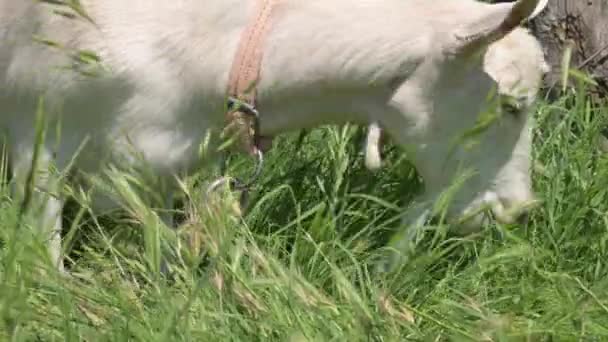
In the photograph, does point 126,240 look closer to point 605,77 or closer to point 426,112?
point 426,112

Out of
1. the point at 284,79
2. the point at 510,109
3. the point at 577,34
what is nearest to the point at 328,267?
the point at 284,79

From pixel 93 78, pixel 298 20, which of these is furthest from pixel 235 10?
pixel 93 78

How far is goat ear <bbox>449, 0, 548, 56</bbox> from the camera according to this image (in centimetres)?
236

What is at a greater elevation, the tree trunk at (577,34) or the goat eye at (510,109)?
the goat eye at (510,109)

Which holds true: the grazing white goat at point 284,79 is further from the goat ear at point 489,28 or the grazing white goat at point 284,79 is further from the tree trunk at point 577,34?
the tree trunk at point 577,34

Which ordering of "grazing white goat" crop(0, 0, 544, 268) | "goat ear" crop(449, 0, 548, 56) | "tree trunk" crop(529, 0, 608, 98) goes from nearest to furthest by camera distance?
"goat ear" crop(449, 0, 548, 56) → "grazing white goat" crop(0, 0, 544, 268) → "tree trunk" crop(529, 0, 608, 98)

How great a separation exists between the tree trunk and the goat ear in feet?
4.16

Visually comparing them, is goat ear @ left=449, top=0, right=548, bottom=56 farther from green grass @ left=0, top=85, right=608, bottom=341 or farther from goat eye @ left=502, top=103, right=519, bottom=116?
green grass @ left=0, top=85, right=608, bottom=341

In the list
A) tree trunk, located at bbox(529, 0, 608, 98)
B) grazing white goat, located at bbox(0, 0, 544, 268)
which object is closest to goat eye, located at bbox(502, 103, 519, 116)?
grazing white goat, located at bbox(0, 0, 544, 268)

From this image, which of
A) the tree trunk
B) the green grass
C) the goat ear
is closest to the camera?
the green grass

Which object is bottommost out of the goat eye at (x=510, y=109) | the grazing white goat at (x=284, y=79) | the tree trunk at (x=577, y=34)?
the tree trunk at (x=577, y=34)

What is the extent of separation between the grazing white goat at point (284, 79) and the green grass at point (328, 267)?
6.1 inches

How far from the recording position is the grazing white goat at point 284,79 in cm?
254

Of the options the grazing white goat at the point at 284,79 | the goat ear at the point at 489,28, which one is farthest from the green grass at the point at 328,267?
the goat ear at the point at 489,28
